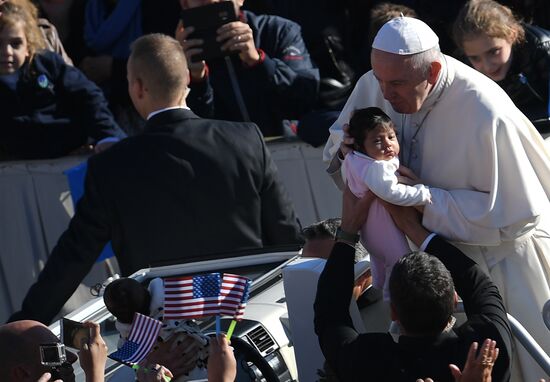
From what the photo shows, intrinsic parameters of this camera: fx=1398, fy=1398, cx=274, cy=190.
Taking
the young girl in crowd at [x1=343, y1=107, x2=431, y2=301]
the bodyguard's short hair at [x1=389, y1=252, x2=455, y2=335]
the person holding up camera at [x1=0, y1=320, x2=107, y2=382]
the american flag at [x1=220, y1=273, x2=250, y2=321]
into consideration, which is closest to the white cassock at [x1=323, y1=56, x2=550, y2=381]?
the young girl in crowd at [x1=343, y1=107, x2=431, y2=301]

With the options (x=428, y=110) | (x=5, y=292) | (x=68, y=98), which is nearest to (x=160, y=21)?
(x=68, y=98)

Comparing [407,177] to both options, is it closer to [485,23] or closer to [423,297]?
[423,297]

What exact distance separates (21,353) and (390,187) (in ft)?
4.44

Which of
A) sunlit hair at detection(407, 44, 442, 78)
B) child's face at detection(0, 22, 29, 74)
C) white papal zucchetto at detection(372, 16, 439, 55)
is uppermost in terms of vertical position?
white papal zucchetto at detection(372, 16, 439, 55)

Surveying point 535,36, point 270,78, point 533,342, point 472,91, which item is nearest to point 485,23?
point 535,36

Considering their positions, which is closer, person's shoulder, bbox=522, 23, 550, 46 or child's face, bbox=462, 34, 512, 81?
child's face, bbox=462, 34, 512, 81

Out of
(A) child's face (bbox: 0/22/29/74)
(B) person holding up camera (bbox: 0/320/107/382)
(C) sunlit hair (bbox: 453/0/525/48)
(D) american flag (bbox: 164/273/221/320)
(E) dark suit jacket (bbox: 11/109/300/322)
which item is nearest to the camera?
(B) person holding up camera (bbox: 0/320/107/382)

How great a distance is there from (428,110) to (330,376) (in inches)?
40.5

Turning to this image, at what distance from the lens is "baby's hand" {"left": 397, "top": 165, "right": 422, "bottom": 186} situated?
191 inches

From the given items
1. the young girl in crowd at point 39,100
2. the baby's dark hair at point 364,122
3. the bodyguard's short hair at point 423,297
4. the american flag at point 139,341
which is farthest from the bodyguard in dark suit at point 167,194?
the bodyguard's short hair at point 423,297

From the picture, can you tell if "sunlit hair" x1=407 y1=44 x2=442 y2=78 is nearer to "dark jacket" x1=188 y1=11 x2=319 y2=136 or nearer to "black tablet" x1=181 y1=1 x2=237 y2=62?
"black tablet" x1=181 y1=1 x2=237 y2=62

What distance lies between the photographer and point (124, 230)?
6441mm

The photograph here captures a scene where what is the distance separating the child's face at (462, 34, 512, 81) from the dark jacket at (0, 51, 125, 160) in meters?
2.23

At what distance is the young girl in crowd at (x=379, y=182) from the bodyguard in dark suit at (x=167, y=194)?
1.42 m
